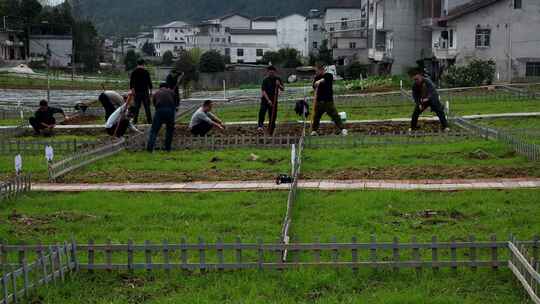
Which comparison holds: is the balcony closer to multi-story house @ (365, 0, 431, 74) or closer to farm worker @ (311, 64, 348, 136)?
multi-story house @ (365, 0, 431, 74)

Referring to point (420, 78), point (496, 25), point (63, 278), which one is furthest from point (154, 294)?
point (496, 25)

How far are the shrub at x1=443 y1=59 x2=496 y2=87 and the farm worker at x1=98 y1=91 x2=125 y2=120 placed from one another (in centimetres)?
2451

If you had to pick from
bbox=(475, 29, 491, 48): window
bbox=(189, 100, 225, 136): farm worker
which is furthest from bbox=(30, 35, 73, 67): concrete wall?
bbox=(189, 100, 225, 136): farm worker

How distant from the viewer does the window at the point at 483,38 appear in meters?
49.4

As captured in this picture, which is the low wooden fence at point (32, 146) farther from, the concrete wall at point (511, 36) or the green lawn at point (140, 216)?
the concrete wall at point (511, 36)

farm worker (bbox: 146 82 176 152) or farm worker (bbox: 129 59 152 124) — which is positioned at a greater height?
farm worker (bbox: 129 59 152 124)

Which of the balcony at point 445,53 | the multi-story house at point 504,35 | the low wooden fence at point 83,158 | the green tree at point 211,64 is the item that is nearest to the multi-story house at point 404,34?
the balcony at point 445,53

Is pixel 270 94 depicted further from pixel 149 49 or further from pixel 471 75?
pixel 149 49

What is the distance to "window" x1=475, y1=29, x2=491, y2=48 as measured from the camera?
162ft

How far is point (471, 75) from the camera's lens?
143 ft

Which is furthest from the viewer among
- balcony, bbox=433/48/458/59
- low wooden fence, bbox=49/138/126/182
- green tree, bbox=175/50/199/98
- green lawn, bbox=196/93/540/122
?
green tree, bbox=175/50/199/98

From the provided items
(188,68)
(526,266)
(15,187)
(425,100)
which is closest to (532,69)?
(425,100)

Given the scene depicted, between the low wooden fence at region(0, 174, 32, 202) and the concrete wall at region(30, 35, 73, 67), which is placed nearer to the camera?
the low wooden fence at region(0, 174, 32, 202)

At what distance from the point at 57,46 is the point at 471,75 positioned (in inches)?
2142
